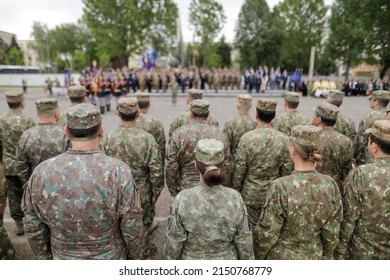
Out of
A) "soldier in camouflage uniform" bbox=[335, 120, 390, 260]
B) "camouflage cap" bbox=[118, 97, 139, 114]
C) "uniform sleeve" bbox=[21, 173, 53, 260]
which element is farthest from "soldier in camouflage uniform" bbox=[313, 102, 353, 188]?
"uniform sleeve" bbox=[21, 173, 53, 260]

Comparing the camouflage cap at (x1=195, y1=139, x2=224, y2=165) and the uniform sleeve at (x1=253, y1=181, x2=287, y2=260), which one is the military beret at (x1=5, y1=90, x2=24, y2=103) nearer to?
the camouflage cap at (x1=195, y1=139, x2=224, y2=165)

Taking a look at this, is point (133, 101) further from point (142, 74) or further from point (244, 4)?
point (244, 4)

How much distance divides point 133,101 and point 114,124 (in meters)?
8.52

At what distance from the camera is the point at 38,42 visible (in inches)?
2173

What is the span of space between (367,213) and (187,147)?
2.12 metres

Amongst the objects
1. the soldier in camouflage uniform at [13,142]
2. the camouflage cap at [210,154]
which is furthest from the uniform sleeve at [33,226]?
the soldier in camouflage uniform at [13,142]

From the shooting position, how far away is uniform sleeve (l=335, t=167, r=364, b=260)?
8.59ft

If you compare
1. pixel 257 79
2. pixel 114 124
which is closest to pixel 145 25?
pixel 257 79

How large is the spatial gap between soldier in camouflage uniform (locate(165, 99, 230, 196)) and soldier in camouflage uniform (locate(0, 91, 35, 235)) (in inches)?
86.2

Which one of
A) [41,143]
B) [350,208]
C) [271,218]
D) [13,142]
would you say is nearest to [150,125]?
[41,143]

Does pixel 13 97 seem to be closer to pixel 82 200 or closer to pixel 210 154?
pixel 82 200

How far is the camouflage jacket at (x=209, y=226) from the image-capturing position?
2.21 meters

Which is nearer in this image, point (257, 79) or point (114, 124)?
point (114, 124)

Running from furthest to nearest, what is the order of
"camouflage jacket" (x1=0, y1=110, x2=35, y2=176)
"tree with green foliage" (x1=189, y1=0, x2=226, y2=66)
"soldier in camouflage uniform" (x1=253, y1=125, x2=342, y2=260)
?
"tree with green foliage" (x1=189, y1=0, x2=226, y2=66) < "camouflage jacket" (x1=0, y1=110, x2=35, y2=176) < "soldier in camouflage uniform" (x1=253, y1=125, x2=342, y2=260)
